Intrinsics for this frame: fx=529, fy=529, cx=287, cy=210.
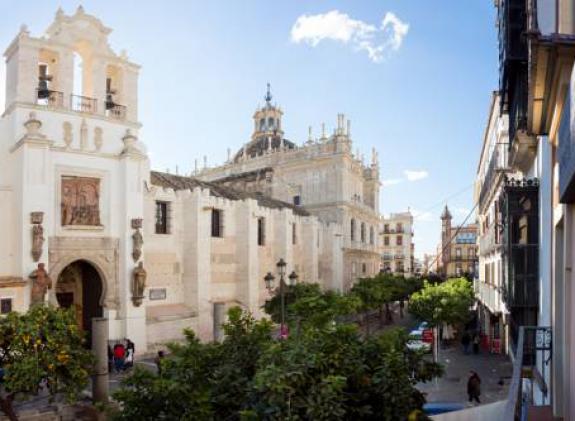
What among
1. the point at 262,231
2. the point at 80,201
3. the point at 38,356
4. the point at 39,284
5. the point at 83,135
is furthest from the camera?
the point at 262,231

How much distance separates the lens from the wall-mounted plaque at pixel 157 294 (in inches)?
907

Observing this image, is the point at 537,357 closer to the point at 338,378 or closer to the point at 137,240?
the point at 338,378

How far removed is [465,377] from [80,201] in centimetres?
1588

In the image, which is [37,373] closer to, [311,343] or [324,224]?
[311,343]

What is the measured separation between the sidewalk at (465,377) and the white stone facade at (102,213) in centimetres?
806

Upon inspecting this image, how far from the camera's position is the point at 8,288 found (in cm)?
1750

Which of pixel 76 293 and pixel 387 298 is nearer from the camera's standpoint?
pixel 76 293

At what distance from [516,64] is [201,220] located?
16770 millimetres

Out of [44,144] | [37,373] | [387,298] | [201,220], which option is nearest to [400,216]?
[387,298]

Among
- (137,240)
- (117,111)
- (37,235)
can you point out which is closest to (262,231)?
(137,240)

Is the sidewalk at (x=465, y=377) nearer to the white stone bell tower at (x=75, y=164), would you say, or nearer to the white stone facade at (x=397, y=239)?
the white stone bell tower at (x=75, y=164)

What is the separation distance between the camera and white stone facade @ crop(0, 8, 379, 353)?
18.7 meters

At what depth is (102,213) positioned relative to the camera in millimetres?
20859

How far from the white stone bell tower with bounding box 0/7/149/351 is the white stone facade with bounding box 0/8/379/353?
40mm
